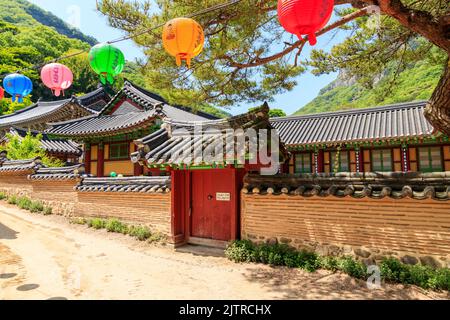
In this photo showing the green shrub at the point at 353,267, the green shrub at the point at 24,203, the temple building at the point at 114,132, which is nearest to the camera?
the green shrub at the point at 353,267

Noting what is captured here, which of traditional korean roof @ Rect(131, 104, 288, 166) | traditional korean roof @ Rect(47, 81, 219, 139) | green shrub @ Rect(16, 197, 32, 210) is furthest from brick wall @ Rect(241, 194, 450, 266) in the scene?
green shrub @ Rect(16, 197, 32, 210)

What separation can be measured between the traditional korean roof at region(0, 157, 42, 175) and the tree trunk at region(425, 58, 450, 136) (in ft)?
51.4

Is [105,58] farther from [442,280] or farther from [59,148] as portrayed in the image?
[59,148]

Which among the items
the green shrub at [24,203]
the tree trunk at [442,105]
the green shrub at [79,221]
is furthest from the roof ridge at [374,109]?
the green shrub at [24,203]

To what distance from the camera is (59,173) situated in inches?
518

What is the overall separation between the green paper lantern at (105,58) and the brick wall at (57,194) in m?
7.24

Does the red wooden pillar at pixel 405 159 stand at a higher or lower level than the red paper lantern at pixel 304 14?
lower

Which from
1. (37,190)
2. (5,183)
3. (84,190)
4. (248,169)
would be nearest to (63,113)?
(5,183)

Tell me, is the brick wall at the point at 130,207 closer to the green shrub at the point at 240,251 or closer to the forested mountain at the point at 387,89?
the green shrub at the point at 240,251

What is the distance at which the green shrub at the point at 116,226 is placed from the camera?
9.94 metres
